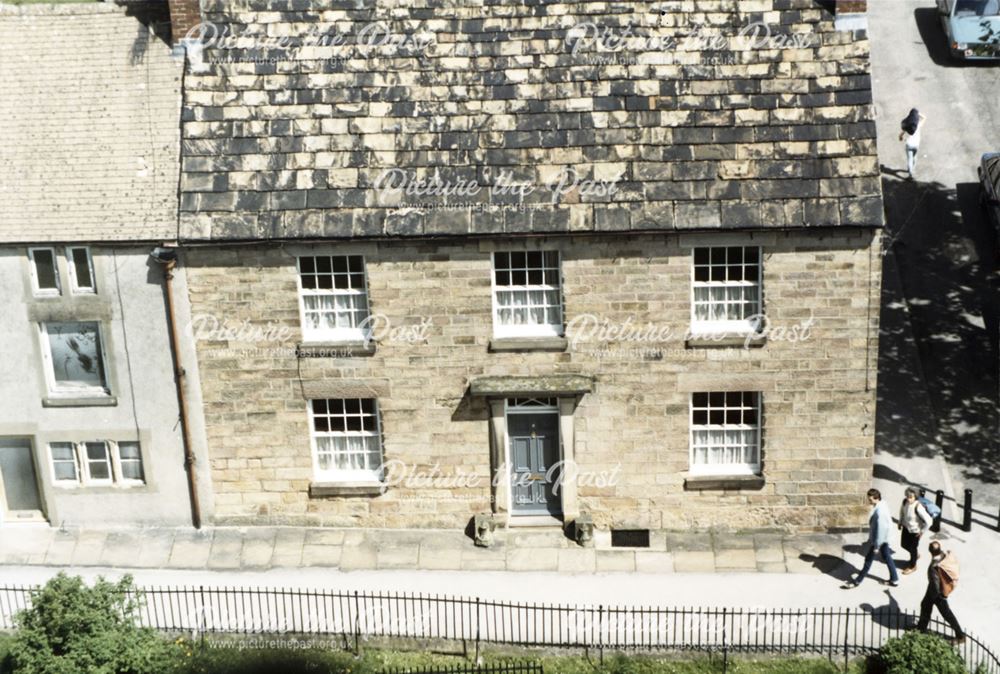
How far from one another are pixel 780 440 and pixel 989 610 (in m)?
4.94

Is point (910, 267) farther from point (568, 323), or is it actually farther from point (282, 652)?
point (282, 652)

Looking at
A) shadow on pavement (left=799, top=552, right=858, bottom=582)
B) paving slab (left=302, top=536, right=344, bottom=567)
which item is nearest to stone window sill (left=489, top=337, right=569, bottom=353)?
paving slab (left=302, top=536, right=344, bottom=567)

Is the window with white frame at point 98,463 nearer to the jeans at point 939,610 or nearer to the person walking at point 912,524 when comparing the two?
the person walking at point 912,524

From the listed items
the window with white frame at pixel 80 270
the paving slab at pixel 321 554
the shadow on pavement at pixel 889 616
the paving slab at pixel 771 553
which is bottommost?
the shadow on pavement at pixel 889 616

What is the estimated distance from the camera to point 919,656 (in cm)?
2283

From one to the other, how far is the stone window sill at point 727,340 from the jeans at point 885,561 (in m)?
4.39

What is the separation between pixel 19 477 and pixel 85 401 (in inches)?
96.9

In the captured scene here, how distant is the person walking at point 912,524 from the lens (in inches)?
1029

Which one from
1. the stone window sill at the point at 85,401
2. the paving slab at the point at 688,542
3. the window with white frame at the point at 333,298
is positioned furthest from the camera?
the stone window sill at the point at 85,401

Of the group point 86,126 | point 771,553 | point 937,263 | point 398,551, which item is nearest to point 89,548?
point 398,551

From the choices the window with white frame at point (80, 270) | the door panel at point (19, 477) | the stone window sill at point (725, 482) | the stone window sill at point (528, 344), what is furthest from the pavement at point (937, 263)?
the door panel at point (19, 477)

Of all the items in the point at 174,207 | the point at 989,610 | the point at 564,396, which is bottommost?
the point at 989,610

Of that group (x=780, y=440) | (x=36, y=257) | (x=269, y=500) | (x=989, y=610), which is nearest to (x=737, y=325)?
(x=780, y=440)

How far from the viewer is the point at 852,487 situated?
1079 inches
